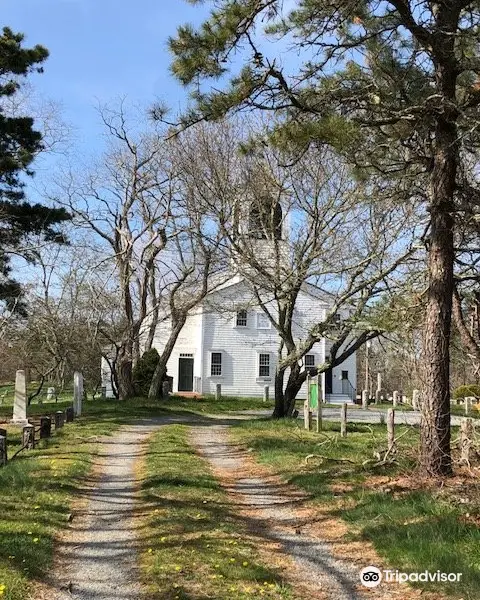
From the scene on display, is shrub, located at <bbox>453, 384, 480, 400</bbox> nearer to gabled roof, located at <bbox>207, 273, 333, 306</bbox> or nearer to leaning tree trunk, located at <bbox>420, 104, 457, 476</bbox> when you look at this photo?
gabled roof, located at <bbox>207, 273, 333, 306</bbox>

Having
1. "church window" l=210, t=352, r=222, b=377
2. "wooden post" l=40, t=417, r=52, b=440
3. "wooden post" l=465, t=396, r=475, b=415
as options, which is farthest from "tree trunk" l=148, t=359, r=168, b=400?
"wooden post" l=40, t=417, r=52, b=440

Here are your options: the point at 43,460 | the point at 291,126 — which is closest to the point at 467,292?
the point at 291,126

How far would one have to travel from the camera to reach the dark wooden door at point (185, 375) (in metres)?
39.2

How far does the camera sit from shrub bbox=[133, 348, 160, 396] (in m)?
33.5

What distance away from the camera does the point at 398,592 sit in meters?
5.07

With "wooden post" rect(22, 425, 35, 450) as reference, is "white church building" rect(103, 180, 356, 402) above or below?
above

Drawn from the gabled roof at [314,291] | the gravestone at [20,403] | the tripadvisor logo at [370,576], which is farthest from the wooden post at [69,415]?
the tripadvisor logo at [370,576]

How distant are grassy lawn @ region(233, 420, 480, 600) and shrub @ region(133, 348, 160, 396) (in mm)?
21322

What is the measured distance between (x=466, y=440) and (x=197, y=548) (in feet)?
14.6

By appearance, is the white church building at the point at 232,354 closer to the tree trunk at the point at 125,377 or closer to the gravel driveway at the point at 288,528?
the tree trunk at the point at 125,377

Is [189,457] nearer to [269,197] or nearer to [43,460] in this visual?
[43,460]

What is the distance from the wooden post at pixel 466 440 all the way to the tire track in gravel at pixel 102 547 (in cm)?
439

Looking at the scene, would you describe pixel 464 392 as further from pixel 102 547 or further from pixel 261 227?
pixel 102 547

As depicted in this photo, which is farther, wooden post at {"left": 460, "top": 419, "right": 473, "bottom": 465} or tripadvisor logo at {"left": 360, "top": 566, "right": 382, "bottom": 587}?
wooden post at {"left": 460, "top": 419, "right": 473, "bottom": 465}
